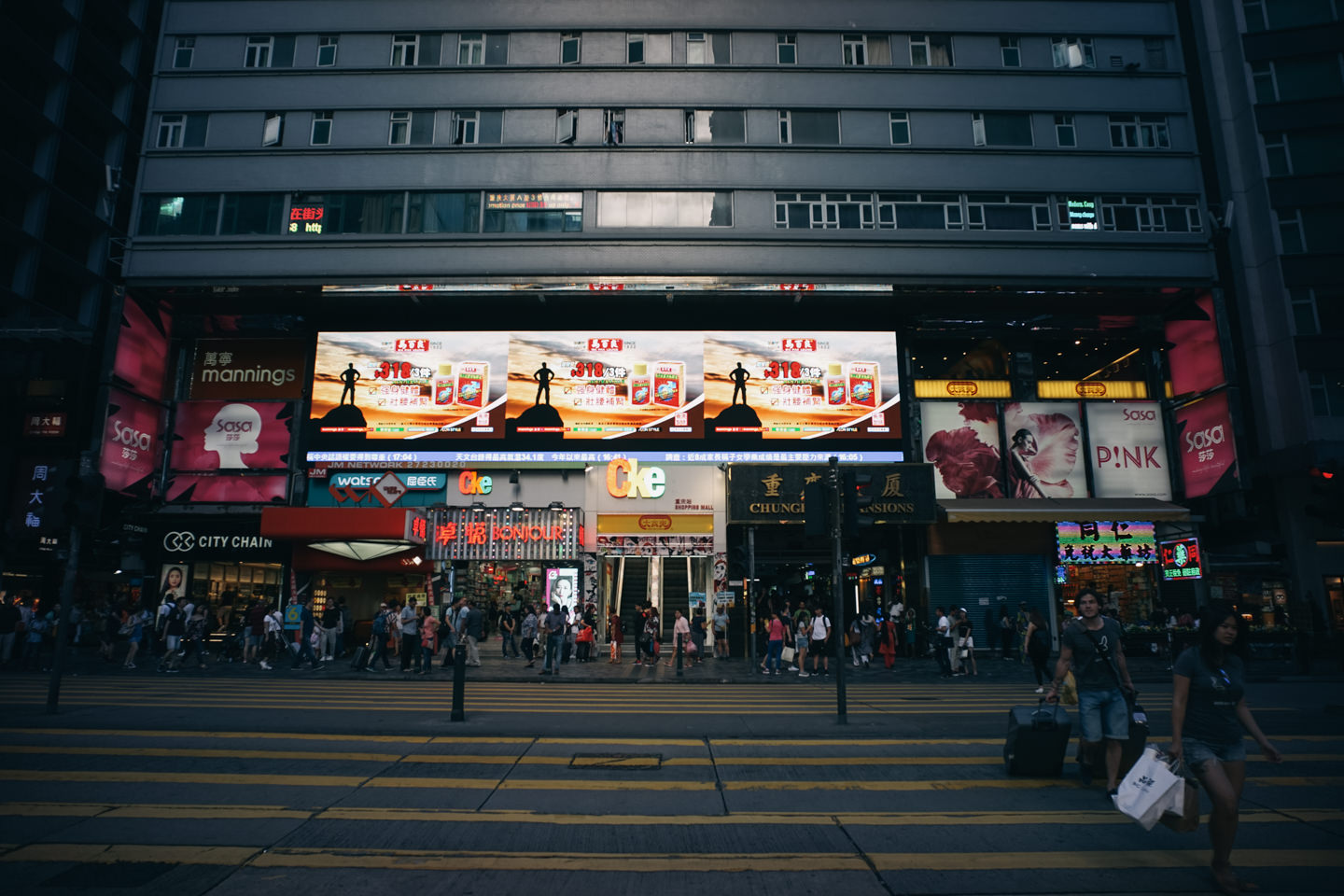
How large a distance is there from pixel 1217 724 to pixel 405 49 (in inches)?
1244

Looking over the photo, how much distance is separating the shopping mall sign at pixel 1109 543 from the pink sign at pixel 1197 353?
523cm

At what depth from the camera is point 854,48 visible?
28109 millimetres

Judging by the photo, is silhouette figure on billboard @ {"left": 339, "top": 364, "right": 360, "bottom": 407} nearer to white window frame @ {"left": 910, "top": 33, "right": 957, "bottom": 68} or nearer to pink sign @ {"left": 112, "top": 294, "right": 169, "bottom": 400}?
pink sign @ {"left": 112, "top": 294, "right": 169, "bottom": 400}

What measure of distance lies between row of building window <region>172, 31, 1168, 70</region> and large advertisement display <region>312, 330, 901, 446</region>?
410 inches

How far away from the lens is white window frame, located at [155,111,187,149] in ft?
91.0

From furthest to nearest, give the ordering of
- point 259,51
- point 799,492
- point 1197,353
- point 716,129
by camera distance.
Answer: point 259,51
point 716,129
point 1197,353
point 799,492

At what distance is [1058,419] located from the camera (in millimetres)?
26984

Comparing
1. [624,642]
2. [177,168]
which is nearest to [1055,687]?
[624,642]

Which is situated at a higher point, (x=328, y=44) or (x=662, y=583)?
(x=328, y=44)

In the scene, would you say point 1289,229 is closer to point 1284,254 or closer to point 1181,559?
point 1284,254

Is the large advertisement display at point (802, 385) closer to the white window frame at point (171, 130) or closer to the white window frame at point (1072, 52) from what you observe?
the white window frame at point (1072, 52)

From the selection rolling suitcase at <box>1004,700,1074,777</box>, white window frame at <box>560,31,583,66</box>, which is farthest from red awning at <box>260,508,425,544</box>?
rolling suitcase at <box>1004,700,1074,777</box>

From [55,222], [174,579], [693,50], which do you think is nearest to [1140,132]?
[693,50]

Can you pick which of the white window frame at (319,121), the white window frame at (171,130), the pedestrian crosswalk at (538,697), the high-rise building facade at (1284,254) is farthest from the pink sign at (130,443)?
the high-rise building facade at (1284,254)
